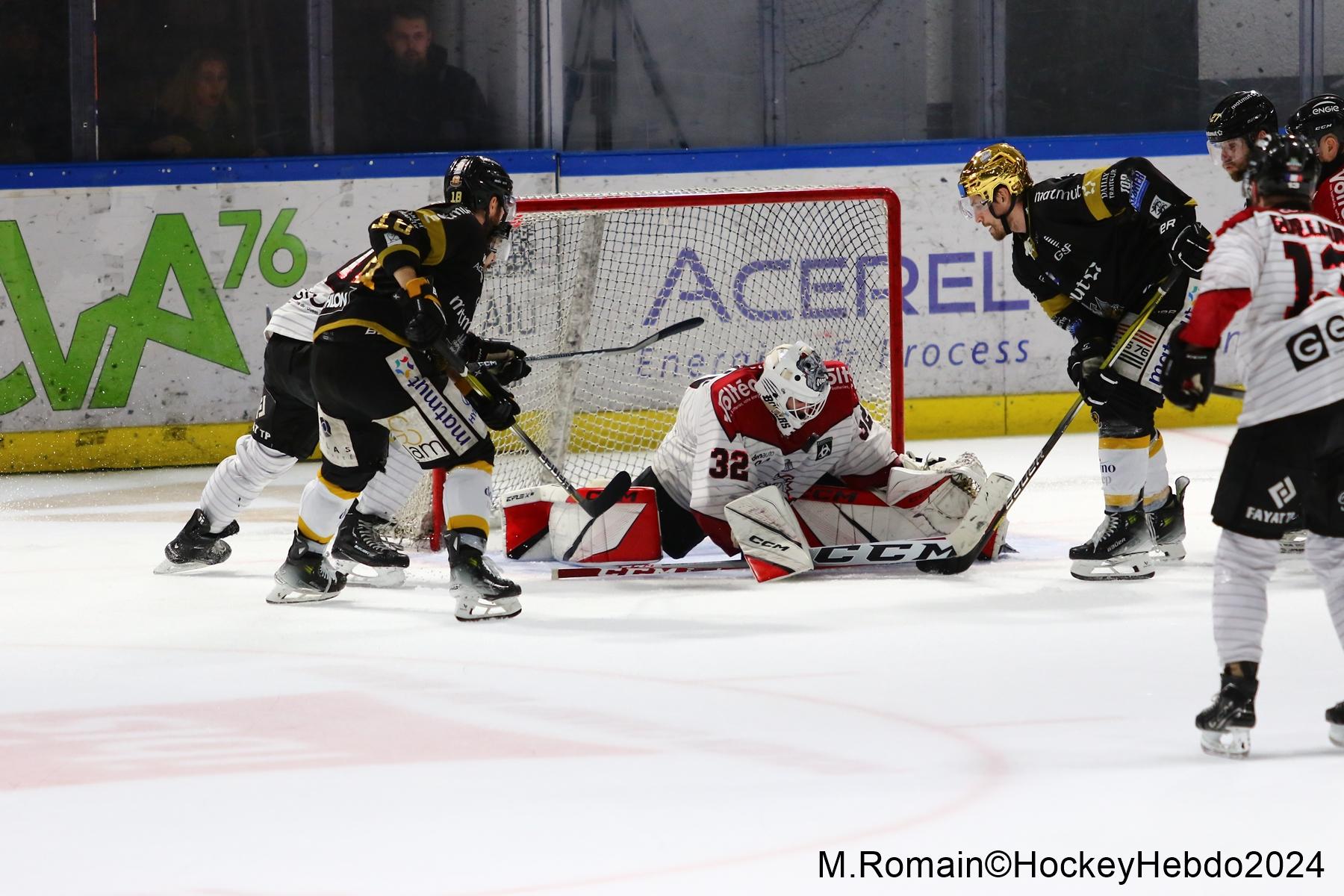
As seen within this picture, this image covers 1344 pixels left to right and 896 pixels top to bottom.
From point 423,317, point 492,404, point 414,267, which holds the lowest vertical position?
point 492,404

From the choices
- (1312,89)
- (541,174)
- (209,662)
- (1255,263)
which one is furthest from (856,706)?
(1312,89)

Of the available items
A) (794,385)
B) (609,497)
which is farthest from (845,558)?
(609,497)

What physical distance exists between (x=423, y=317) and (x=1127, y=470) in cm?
189

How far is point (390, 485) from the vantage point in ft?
15.0

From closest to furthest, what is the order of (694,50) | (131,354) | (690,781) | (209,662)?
(690,781), (209,662), (131,354), (694,50)

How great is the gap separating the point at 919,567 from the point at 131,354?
3.54 metres

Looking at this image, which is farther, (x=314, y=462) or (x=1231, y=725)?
(x=314, y=462)

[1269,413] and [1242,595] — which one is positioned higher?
[1269,413]

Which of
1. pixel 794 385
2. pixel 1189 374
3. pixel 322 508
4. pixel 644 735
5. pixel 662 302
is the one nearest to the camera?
pixel 1189 374

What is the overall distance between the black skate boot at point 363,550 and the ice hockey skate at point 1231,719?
240 centimetres

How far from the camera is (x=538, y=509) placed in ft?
15.5

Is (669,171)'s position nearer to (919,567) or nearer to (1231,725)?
(919,567)

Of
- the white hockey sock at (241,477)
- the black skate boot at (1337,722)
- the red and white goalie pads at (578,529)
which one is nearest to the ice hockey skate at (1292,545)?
the red and white goalie pads at (578,529)

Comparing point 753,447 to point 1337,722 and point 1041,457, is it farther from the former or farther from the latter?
point 1337,722
